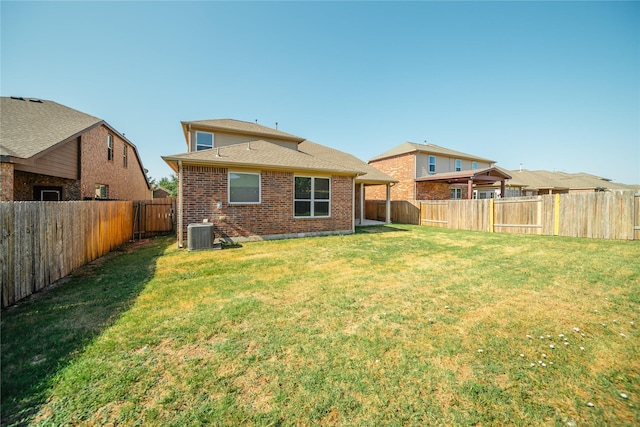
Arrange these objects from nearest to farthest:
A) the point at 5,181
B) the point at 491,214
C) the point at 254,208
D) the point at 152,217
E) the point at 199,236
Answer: the point at 5,181 < the point at 199,236 < the point at 254,208 < the point at 152,217 < the point at 491,214

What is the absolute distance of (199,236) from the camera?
340 inches

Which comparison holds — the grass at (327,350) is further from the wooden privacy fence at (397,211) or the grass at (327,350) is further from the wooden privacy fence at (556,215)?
the wooden privacy fence at (397,211)

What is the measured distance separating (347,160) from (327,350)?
17.1 metres

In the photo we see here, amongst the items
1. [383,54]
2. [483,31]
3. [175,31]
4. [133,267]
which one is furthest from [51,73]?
[483,31]

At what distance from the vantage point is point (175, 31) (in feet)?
32.3

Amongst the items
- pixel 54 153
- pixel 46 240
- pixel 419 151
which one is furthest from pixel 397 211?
pixel 54 153

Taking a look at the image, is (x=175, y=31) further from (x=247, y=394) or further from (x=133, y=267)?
(x=247, y=394)

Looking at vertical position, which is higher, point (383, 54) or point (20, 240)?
point (383, 54)

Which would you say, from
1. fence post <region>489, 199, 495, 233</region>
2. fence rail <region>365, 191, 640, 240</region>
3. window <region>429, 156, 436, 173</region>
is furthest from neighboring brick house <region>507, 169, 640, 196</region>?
fence post <region>489, 199, 495, 233</region>

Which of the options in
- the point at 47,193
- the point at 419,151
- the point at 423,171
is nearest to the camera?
the point at 47,193

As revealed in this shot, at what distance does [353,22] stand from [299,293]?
1347 cm

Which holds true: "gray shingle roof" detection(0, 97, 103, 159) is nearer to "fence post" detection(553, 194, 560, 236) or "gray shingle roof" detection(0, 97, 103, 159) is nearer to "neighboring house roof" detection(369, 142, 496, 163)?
"fence post" detection(553, 194, 560, 236)

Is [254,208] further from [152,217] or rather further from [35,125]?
[35,125]

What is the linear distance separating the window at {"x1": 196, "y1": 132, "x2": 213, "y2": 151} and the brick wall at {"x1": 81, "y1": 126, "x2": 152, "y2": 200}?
4978mm
